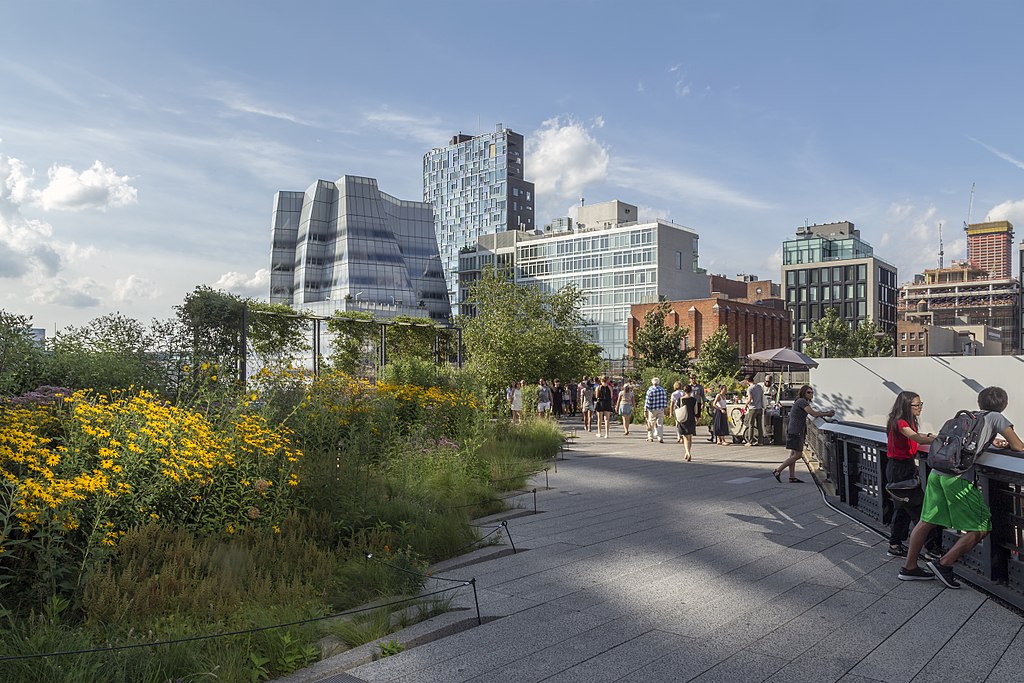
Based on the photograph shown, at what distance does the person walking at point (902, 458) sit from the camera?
7.09 m

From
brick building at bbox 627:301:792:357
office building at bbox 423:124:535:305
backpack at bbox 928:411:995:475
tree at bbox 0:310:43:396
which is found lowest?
backpack at bbox 928:411:995:475

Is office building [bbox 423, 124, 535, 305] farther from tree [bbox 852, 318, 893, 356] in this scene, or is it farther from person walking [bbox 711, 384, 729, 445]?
person walking [bbox 711, 384, 729, 445]

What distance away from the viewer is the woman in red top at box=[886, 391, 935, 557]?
7.09m

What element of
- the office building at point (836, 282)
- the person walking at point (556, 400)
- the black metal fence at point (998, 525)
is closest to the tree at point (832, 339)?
the office building at point (836, 282)

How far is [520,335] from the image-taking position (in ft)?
91.8

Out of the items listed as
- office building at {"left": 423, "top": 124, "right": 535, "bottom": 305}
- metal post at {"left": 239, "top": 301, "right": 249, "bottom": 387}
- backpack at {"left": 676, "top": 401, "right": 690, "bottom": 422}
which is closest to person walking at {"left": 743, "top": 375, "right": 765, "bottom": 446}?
backpack at {"left": 676, "top": 401, "right": 690, "bottom": 422}

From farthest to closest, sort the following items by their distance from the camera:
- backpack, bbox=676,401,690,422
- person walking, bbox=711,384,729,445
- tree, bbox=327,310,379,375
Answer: tree, bbox=327,310,379,375 → person walking, bbox=711,384,729,445 → backpack, bbox=676,401,690,422

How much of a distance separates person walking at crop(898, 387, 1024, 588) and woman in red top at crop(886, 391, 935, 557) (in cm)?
81

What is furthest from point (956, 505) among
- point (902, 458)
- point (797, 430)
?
point (797, 430)

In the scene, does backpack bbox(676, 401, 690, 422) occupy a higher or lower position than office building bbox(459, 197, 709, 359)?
lower

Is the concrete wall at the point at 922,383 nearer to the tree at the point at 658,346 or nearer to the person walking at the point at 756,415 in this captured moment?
the person walking at the point at 756,415

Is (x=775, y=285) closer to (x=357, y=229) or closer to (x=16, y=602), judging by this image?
(x=357, y=229)

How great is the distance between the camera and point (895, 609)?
18.3ft

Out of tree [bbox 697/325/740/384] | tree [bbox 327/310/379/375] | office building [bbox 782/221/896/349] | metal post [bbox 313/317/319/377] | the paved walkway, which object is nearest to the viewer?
the paved walkway
